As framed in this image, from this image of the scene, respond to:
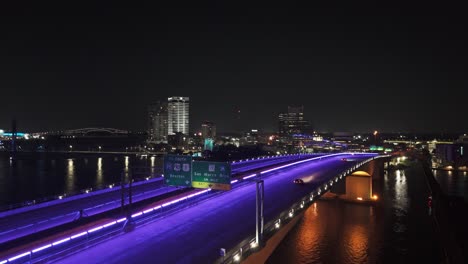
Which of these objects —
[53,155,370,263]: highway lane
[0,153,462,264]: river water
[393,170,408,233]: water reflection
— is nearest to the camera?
[53,155,370,263]: highway lane

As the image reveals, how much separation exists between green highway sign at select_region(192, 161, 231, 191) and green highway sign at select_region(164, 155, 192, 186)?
13.5 inches

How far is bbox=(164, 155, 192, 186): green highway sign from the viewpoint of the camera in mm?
21984

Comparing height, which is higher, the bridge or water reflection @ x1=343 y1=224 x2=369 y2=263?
the bridge

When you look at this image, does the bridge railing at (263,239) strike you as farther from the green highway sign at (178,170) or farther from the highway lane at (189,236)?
the green highway sign at (178,170)

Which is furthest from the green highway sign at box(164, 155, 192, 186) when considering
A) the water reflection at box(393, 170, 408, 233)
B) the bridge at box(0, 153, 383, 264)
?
the water reflection at box(393, 170, 408, 233)

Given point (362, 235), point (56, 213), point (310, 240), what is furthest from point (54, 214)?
point (362, 235)

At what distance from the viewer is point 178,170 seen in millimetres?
22422

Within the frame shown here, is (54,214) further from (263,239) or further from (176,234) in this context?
(263,239)

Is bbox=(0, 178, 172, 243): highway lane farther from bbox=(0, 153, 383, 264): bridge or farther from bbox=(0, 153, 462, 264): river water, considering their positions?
bbox=(0, 153, 383, 264): bridge

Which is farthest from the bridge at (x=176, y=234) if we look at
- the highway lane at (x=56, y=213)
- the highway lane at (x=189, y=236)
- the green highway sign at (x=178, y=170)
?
the highway lane at (x=56, y=213)

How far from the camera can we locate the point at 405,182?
85062mm

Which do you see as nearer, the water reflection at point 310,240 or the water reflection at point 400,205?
the water reflection at point 310,240

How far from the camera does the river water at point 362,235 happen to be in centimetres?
3344

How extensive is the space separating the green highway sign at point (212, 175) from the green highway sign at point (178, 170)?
1.12 ft
